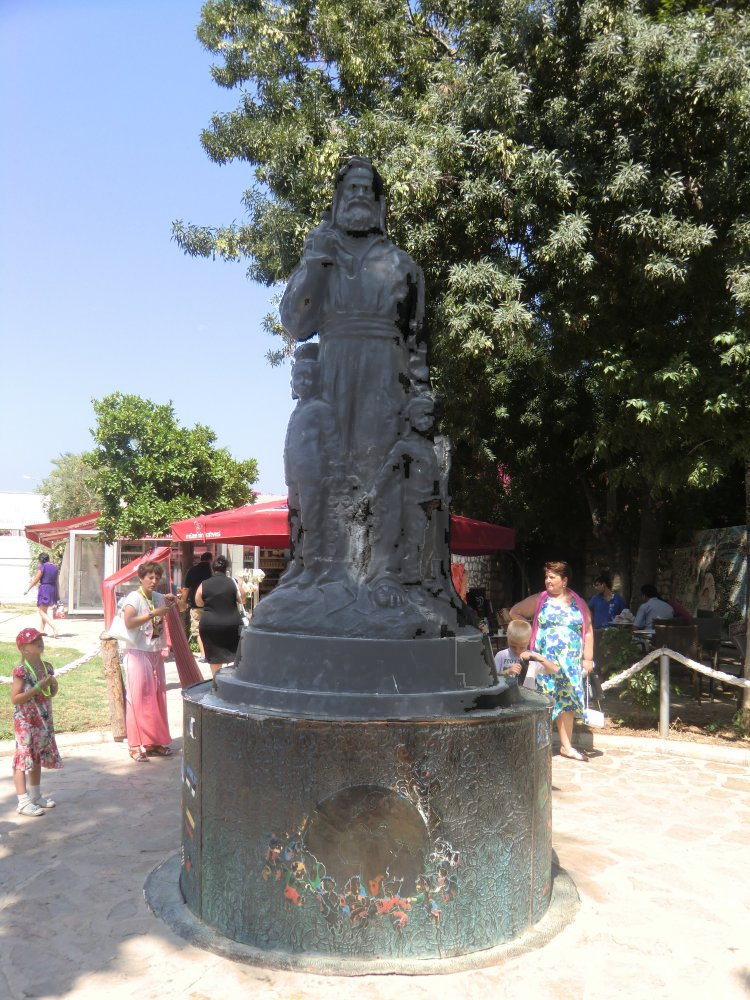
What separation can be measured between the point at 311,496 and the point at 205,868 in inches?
→ 66.7

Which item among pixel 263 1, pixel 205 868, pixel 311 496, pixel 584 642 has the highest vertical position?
pixel 263 1

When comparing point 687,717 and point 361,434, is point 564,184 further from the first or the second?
point 687,717

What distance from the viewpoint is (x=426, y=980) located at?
3125mm

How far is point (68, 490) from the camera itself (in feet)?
129

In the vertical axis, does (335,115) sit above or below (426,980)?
above

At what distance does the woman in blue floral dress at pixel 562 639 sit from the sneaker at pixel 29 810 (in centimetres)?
356

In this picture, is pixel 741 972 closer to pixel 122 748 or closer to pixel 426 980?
pixel 426 980

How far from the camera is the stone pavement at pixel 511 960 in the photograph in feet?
10.1

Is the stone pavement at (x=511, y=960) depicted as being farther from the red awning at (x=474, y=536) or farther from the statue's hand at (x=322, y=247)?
the red awning at (x=474, y=536)

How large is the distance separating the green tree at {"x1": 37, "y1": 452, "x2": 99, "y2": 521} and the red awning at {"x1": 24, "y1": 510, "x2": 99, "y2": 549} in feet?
37.9

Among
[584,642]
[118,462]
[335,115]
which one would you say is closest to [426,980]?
[584,642]

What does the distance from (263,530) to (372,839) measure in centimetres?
713

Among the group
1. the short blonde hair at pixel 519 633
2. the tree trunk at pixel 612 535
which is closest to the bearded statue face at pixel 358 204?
the short blonde hair at pixel 519 633

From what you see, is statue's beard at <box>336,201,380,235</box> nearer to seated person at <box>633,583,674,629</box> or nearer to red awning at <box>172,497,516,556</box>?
red awning at <box>172,497,516,556</box>
